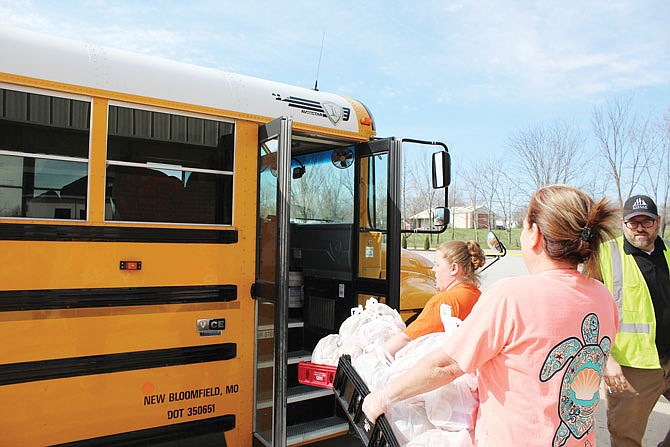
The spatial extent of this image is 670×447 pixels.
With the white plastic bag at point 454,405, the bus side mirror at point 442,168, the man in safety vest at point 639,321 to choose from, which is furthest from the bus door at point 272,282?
the man in safety vest at point 639,321

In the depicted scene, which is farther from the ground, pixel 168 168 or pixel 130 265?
pixel 168 168

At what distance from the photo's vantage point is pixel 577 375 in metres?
1.58

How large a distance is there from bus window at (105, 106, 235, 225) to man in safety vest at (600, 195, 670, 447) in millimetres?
2492

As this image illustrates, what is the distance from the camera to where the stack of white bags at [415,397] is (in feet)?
5.88

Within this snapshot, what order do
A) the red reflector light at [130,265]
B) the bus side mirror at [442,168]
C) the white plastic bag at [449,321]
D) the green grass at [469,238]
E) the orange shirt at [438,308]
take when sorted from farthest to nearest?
the green grass at [469,238] < the bus side mirror at [442,168] < the red reflector light at [130,265] < the orange shirt at [438,308] < the white plastic bag at [449,321]

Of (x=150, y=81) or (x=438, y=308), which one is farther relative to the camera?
(x=150, y=81)

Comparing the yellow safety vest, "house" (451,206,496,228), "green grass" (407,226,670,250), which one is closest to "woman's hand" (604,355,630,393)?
the yellow safety vest

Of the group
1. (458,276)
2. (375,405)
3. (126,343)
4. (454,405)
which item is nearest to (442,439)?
(454,405)

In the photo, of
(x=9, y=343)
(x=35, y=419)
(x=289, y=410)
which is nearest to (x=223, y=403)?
(x=289, y=410)

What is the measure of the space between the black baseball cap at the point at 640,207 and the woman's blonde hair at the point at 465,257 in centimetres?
108

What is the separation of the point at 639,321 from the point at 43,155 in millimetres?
3528

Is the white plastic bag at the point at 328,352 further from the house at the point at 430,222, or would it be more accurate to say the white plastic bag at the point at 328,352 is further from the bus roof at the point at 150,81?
the house at the point at 430,222

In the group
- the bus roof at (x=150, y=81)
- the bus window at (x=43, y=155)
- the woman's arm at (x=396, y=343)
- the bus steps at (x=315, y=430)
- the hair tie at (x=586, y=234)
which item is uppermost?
the bus roof at (x=150, y=81)

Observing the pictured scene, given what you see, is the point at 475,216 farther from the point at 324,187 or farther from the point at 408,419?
the point at 408,419
